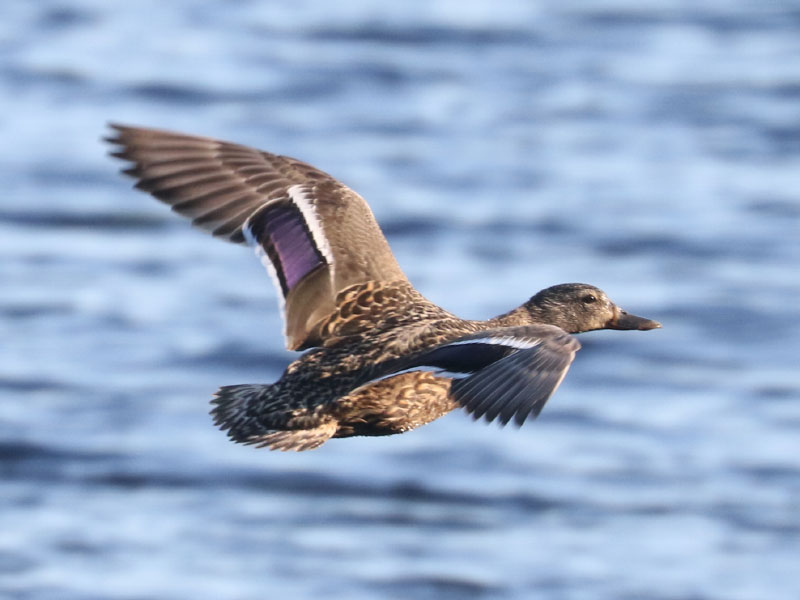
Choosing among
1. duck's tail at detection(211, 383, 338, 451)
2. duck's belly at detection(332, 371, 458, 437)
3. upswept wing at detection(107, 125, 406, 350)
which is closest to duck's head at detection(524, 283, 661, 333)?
upswept wing at detection(107, 125, 406, 350)

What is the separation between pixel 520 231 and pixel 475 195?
130 cm

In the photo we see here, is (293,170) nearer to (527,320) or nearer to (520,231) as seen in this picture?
(527,320)

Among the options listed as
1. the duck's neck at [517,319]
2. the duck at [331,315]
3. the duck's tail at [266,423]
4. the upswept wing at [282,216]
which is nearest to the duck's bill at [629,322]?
the duck at [331,315]

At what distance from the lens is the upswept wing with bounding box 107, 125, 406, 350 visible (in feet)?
21.4

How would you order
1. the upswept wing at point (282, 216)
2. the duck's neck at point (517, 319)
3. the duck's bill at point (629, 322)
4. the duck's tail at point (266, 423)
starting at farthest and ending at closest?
the duck's bill at point (629, 322) → the duck's neck at point (517, 319) → the upswept wing at point (282, 216) → the duck's tail at point (266, 423)

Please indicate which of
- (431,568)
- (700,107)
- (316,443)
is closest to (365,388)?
(316,443)

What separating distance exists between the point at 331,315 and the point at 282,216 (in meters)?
0.45

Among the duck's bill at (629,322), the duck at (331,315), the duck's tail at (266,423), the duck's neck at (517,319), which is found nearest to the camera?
the duck at (331,315)

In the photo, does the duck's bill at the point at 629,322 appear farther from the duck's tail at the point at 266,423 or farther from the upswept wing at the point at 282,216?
the duck's tail at the point at 266,423

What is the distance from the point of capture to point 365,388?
6.16 metres

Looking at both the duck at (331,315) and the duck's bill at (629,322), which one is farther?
the duck's bill at (629,322)

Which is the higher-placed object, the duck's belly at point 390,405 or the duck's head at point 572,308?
the duck's head at point 572,308

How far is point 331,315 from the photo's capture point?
653cm

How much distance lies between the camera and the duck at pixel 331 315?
5.87 meters
